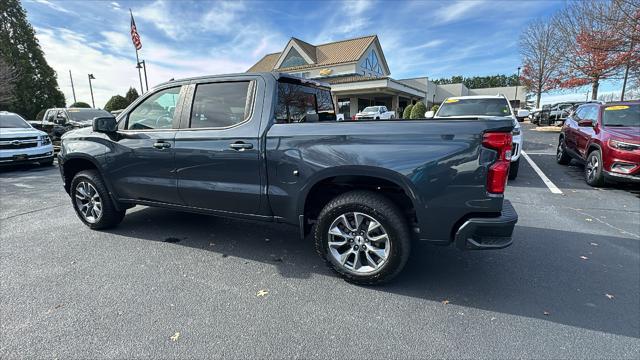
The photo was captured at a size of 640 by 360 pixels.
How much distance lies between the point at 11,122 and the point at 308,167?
1181 cm

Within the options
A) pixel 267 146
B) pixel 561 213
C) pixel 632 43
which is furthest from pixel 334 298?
→ pixel 632 43

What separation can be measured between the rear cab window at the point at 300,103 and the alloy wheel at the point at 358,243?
3.96 ft

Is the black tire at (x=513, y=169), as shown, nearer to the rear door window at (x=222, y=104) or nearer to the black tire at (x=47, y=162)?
the rear door window at (x=222, y=104)

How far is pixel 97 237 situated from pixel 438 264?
4.18 meters

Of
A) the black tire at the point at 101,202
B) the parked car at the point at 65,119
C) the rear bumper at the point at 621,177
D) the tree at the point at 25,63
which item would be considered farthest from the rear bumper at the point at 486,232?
the tree at the point at 25,63

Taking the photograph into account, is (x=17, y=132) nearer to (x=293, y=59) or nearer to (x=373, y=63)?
(x=293, y=59)

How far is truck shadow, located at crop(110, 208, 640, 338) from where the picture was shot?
2.81 metres

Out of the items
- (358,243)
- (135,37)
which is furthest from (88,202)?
(135,37)

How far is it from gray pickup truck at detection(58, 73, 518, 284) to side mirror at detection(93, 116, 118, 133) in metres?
0.01

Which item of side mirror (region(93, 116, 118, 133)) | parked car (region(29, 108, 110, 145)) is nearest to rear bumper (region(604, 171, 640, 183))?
side mirror (region(93, 116, 118, 133))

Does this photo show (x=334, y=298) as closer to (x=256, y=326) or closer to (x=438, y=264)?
(x=256, y=326)

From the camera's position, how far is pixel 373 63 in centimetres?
3834

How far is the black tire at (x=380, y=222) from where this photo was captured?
292cm

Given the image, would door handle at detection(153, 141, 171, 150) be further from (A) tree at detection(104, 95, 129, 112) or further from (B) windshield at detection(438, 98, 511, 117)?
(A) tree at detection(104, 95, 129, 112)
